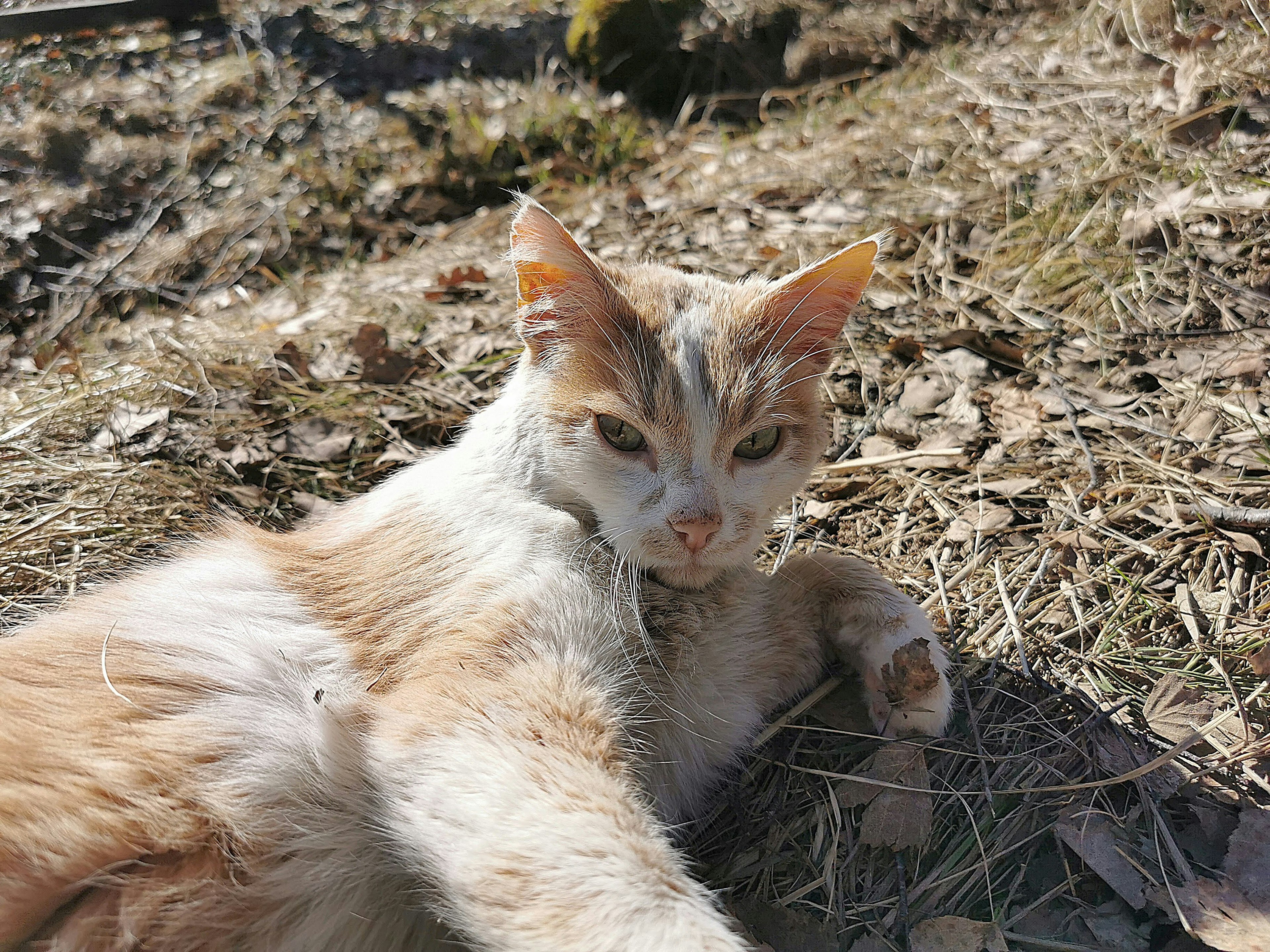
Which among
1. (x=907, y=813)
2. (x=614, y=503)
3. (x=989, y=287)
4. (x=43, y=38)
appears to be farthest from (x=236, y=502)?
(x=43, y=38)

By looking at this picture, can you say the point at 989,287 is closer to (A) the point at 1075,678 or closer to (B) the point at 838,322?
(B) the point at 838,322

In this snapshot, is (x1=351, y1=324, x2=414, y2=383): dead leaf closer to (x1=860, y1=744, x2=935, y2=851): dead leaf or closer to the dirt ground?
the dirt ground

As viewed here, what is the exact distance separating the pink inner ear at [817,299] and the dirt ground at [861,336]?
808mm

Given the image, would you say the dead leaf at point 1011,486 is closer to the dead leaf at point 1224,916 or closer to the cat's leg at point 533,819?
the dead leaf at point 1224,916

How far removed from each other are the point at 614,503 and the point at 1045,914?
133 cm

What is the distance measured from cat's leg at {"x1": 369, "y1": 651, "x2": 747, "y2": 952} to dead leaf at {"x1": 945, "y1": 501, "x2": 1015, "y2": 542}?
4.47 ft

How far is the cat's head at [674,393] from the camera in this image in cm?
213

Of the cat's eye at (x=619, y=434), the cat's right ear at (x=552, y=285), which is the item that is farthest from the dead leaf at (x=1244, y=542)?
the cat's right ear at (x=552, y=285)

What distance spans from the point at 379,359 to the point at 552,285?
1.59 meters

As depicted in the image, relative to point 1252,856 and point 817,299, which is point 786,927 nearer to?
point 1252,856

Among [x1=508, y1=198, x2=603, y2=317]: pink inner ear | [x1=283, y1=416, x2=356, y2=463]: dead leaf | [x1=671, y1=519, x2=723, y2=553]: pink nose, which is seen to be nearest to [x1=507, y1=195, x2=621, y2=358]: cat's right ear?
[x1=508, y1=198, x2=603, y2=317]: pink inner ear

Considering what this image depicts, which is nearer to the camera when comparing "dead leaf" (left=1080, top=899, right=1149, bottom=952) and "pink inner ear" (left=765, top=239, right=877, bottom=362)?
"dead leaf" (left=1080, top=899, right=1149, bottom=952)

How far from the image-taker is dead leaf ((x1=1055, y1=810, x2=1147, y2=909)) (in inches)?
69.7

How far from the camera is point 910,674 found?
6.82ft
